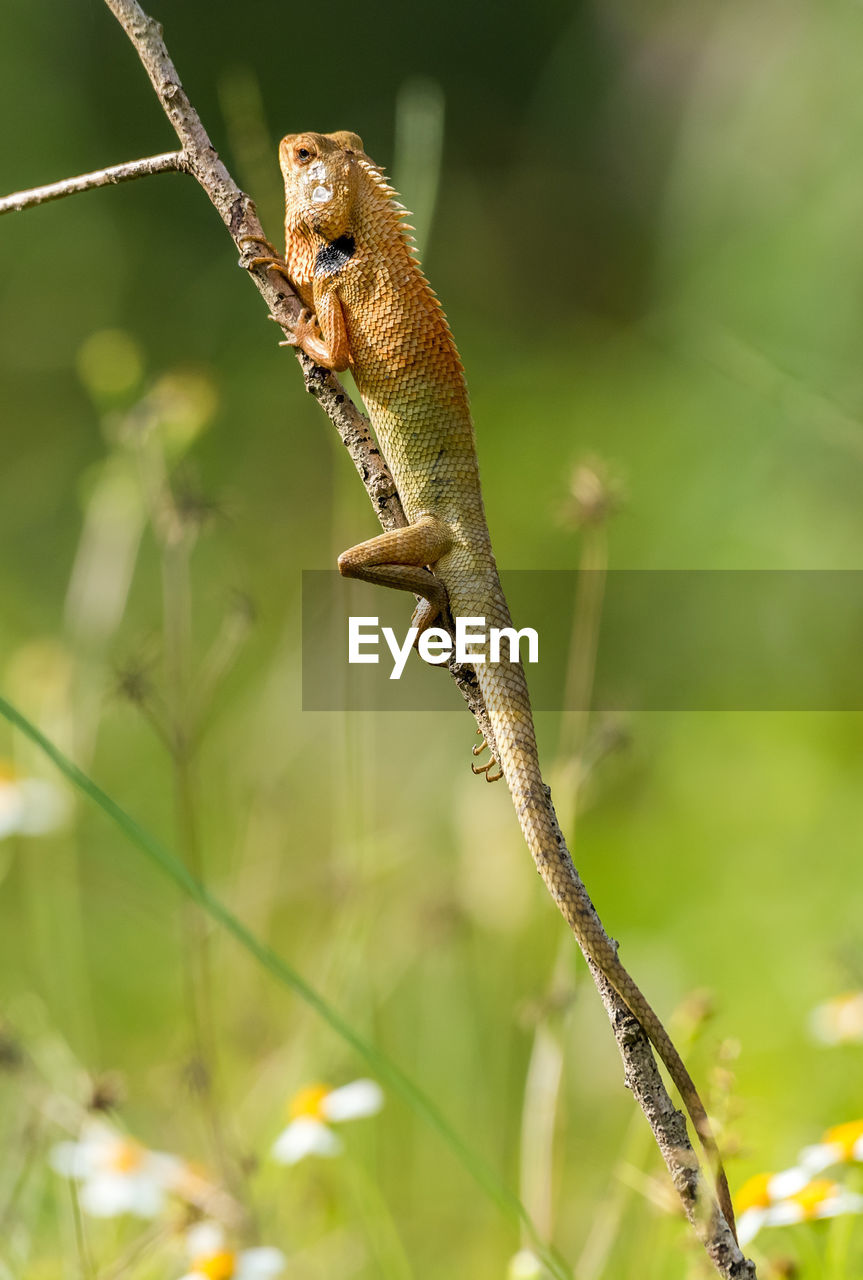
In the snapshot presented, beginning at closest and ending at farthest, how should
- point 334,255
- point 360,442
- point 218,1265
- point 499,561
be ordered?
point 360,442 → point 218,1265 → point 334,255 → point 499,561

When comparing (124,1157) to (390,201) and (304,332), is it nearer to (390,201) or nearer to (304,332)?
(304,332)

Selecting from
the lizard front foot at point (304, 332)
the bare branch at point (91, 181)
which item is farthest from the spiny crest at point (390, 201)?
the bare branch at point (91, 181)

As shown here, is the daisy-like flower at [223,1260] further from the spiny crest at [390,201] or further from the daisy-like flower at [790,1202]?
the spiny crest at [390,201]

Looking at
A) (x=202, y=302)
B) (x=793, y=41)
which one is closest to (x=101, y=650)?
(x=202, y=302)

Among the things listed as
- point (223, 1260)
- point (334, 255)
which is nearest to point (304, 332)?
point (334, 255)

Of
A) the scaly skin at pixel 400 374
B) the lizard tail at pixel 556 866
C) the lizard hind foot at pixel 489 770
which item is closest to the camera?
the lizard tail at pixel 556 866
